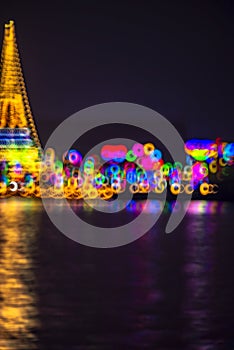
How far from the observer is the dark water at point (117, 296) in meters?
9.02

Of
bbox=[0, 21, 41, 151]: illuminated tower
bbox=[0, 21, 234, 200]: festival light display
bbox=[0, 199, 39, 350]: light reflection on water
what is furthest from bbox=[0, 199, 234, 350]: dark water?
bbox=[0, 21, 41, 151]: illuminated tower

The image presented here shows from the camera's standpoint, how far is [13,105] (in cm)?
8381

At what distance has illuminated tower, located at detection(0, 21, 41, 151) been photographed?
82312 mm

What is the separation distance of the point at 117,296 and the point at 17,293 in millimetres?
1376

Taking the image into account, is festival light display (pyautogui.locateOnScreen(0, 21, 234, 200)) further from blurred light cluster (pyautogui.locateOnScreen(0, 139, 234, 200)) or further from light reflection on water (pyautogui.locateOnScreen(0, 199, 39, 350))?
light reflection on water (pyautogui.locateOnScreen(0, 199, 39, 350))

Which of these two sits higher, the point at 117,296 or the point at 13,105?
the point at 13,105

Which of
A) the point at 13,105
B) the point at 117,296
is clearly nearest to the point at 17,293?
the point at 117,296

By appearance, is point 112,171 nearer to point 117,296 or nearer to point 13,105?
point 13,105

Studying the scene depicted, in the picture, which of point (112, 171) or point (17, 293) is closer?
point (17, 293)

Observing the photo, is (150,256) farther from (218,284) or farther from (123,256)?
(218,284)

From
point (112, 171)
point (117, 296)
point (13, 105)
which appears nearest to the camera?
point (117, 296)

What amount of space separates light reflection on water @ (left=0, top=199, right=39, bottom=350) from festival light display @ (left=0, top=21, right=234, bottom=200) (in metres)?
45.1

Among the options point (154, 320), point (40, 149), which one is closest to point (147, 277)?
point (154, 320)

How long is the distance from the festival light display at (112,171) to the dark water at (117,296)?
4672cm
